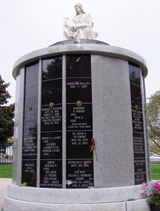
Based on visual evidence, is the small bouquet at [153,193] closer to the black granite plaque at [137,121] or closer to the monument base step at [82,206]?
the monument base step at [82,206]

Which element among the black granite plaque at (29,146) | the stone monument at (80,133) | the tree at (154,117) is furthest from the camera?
the tree at (154,117)

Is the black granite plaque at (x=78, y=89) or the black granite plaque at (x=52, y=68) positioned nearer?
the black granite plaque at (x=78, y=89)

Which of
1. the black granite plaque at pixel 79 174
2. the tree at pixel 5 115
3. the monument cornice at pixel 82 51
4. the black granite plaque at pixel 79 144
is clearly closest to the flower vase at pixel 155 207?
the black granite plaque at pixel 79 174

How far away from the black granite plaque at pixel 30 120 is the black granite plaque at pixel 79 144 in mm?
1227

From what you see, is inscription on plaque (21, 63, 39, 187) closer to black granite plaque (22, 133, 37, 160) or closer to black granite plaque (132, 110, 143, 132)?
black granite plaque (22, 133, 37, 160)

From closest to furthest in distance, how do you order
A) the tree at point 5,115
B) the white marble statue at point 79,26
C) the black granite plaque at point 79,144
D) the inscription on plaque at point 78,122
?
the inscription on plaque at point 78,122, the black granite plaque at point 79,144, the white marble statue at point 79,26, the tree at point 5,115

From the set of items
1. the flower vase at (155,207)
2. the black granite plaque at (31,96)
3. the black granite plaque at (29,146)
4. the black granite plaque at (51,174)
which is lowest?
the flower vase at (155,207)

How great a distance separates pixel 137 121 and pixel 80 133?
2015 mm

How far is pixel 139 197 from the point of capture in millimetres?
6527

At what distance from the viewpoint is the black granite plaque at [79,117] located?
6.58 meters

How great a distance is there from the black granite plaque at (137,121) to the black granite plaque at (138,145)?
0.18m

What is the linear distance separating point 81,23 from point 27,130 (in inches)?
179

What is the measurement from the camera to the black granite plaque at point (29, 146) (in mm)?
Answer: 6962

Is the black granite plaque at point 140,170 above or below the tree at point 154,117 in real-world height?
below
